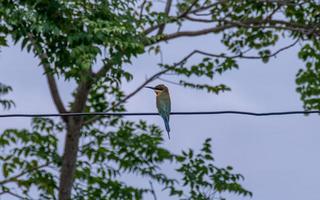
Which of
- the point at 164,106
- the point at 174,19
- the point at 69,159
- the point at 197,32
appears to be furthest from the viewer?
the point at 197,32

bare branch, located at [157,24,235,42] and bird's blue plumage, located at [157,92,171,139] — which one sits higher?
bare branch, located at [157,24,235,42]

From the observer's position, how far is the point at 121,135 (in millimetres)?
15000

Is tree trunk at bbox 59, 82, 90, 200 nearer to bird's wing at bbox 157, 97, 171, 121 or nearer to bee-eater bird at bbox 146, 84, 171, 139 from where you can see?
bee-eater bird at bbox 146, 84, 171, 139

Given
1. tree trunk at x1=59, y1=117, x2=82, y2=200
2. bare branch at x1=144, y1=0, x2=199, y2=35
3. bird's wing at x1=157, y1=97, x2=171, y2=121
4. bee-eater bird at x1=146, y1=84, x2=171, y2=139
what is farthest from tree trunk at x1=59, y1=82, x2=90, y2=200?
bird's wing at x1=157, y1=97, x2=171, y2=121

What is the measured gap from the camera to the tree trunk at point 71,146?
14.8m

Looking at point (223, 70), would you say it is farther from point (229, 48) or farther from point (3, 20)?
point (3, 20)

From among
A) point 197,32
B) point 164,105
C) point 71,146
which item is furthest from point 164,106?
point 197,32

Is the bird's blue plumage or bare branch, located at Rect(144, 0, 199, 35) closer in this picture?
the bird's blue plumage

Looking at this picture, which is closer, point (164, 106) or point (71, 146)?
point (164, 106)

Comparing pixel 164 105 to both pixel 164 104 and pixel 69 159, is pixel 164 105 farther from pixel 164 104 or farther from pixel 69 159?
pixel 69 159

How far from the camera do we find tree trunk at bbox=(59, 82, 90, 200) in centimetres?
1483

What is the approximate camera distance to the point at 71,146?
14.9 metres

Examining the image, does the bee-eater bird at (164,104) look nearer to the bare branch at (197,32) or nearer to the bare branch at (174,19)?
the bare branch at (174,19)

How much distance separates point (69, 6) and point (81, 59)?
0.97 meters
